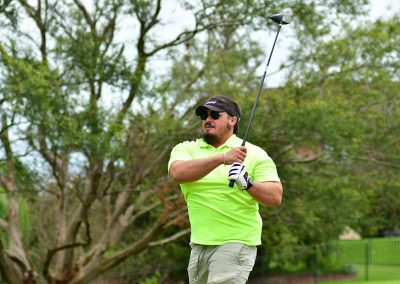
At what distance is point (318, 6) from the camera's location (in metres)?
18.1

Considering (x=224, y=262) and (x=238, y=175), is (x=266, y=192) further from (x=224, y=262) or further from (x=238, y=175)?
(x=224, y=262)

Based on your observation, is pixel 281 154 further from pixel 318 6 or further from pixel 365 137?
pixel 318 6

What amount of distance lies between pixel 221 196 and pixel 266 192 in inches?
11.4

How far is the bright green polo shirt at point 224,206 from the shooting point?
4.61m

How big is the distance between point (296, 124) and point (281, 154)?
1.31 m

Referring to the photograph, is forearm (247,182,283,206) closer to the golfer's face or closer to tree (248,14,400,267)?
the golfer's face

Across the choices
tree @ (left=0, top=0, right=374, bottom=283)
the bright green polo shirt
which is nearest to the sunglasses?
the bright green polo shirt

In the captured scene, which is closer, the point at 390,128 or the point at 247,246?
the point at 247,246

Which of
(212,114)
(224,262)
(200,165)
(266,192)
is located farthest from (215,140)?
(224,262)

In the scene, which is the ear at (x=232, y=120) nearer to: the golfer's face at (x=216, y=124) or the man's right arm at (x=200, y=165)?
the golfer's face at (x=216, y=124)

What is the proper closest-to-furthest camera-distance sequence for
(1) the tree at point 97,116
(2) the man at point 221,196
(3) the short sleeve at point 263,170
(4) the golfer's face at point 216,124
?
(2) the man at point 221,196 < (3) the short sleeve at point 263,170 < (4) the golfer's face at point 216,124 < (1) the tree at point 97,116

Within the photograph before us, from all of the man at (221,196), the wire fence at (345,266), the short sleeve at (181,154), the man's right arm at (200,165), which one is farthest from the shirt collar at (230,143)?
the wire fence at (345,266)

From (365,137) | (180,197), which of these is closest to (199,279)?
(180,197)

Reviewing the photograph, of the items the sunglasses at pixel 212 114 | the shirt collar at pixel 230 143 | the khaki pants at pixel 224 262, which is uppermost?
the sunglasses at pixel 212 114
